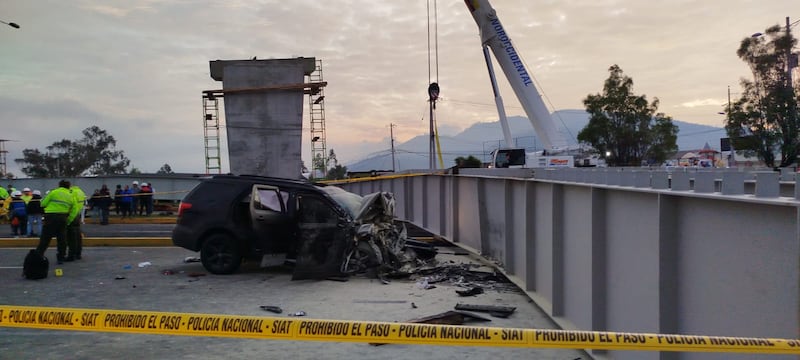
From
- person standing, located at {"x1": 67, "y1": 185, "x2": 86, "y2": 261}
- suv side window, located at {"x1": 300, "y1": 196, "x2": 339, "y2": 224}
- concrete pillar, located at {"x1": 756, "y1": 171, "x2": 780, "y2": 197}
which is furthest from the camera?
person standing, located at {"x1": 67, "y1": 185, "x2": 86, "y2": 261}

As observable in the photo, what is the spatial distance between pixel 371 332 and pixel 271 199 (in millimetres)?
7339

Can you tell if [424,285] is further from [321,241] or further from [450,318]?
[450,318]

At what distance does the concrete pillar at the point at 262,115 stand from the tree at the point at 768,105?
2759 centimetres

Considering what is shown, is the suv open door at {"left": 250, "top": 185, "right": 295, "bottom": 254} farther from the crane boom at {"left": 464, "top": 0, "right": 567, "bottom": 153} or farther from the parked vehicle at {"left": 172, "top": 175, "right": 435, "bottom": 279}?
the crane boom at {"left": 464, "top": 0, "right": 567, "bottom": 153}

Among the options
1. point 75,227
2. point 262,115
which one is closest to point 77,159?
point 262,115

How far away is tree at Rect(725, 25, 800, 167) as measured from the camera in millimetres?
33250

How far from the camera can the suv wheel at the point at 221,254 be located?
10.4m

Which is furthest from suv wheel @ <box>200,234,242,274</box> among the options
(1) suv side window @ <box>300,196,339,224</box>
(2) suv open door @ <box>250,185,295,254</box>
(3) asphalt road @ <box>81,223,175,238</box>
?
(3) asphalt road @ <box>81,223,175,238</box>

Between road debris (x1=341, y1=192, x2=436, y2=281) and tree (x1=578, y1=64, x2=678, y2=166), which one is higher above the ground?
tree (x1=578, y1=64, x2=678, y2=166)

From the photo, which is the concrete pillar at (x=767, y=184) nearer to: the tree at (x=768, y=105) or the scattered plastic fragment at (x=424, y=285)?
the scattered plastic fragment at (x=424, y=285)

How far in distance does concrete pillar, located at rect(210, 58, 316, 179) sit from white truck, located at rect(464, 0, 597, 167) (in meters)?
15.1

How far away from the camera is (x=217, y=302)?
8.23 m

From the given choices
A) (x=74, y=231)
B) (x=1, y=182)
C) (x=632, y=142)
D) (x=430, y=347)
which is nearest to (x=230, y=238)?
(x=74, y=231)

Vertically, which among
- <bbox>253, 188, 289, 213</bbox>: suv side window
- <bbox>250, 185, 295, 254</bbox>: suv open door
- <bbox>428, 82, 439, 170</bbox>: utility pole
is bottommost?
<bbox>250, 185, 295, 254</bbox>: suv open door
